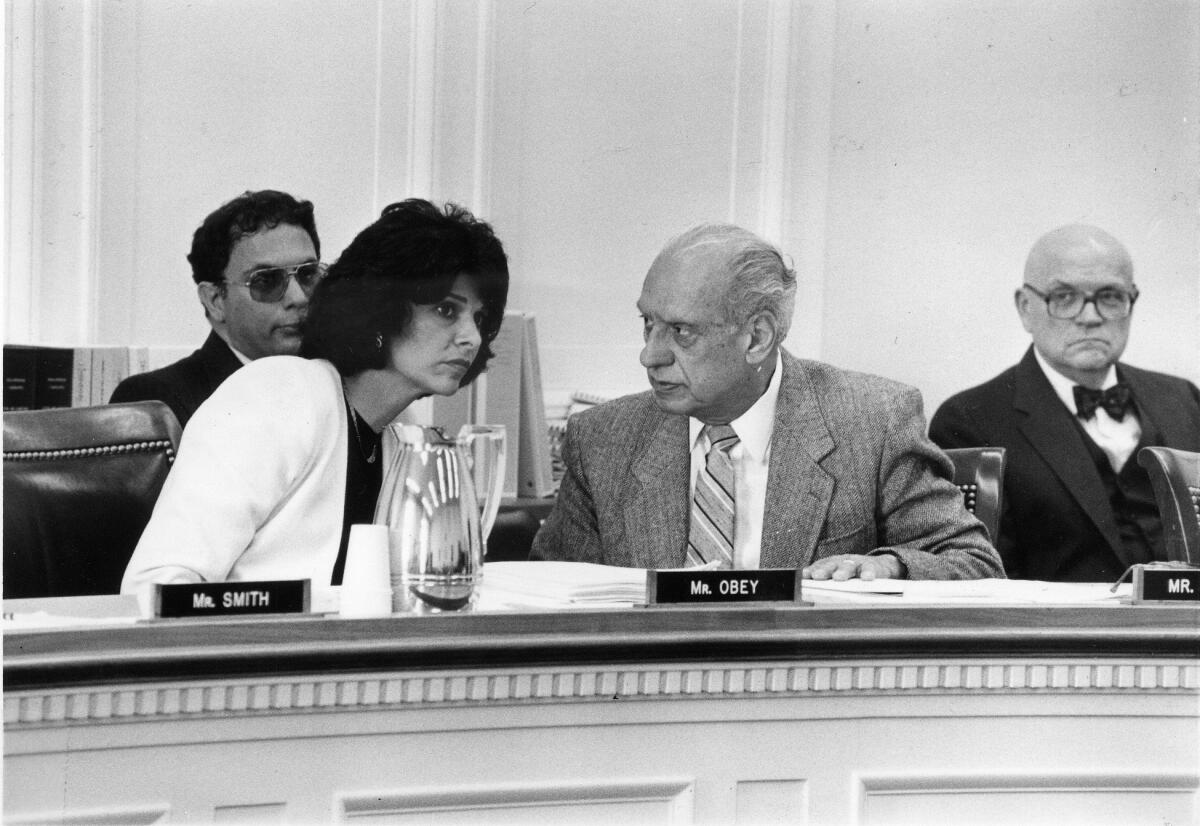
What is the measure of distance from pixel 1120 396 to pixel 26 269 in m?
2.01

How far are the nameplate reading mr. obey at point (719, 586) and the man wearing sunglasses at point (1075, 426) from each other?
1.34 m

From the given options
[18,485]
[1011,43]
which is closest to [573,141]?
[1011,43]

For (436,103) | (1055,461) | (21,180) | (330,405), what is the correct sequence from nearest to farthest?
(330,405)
(21,180)
(436,103)
(1055,461)

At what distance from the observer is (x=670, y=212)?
2.63 meters

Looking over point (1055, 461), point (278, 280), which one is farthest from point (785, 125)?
point (278, 280)

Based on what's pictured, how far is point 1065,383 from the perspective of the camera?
9.59 feet

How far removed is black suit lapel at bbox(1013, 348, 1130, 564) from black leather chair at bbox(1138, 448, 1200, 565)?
0.37 m

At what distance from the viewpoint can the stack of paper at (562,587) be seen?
1603 mm

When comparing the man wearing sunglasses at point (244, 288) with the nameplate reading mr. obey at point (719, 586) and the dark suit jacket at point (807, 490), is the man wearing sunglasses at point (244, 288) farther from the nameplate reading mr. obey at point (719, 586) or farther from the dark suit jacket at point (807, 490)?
the nameplate reading mr. obey at point (719, 586)

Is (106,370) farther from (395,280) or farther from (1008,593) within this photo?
(1008,593)

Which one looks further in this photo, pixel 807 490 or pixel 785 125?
pixel 785 125

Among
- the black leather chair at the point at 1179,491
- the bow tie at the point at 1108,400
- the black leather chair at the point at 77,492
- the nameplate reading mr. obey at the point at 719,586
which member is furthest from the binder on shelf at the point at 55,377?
the bow tie at the point at 1108,400

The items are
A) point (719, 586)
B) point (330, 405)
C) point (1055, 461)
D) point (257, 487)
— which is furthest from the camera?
point (1055, 461)

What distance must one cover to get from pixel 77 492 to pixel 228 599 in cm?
59
